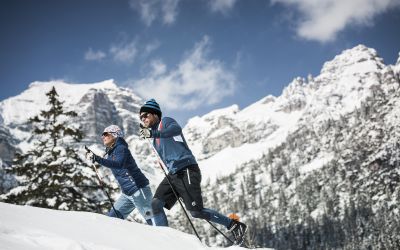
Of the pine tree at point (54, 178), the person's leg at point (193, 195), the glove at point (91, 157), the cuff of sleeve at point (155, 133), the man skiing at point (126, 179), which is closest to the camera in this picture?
the cuff of sleeve at point (155, 133)

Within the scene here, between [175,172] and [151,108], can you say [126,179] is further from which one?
[151,108]

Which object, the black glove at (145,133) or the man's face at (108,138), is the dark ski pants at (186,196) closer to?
the black glove at (145,133)

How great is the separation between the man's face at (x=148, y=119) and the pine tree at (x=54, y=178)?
33.4 ft

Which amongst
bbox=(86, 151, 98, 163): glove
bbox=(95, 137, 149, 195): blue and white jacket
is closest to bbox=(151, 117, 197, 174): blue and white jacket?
bbox=(95, 137, 149, 195): blue and white jacket

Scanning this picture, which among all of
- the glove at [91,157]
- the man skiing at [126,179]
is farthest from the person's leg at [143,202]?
the glove at [91,157]

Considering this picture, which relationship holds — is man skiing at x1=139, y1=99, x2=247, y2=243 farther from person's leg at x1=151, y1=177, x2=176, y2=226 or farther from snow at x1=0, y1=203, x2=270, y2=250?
snow at x1=0, y1=203, x2=270, y2=250

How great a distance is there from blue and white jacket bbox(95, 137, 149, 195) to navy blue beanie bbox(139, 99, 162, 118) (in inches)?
48.7

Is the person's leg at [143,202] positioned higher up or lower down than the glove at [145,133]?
lower down

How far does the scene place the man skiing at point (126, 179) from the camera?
26.1 feet

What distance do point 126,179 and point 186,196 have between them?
1978 mm

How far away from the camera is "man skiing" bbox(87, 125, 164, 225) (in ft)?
26.1

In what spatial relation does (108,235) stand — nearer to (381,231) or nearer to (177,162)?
(177,162)

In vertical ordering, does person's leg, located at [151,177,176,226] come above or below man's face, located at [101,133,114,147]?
below

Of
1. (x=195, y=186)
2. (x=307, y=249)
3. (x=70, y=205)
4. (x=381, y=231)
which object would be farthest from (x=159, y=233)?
(x=307, y=249)
